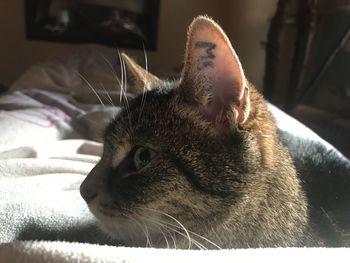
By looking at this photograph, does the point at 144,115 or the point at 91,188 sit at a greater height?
the point at 144,115

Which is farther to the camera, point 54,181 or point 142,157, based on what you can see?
point 54,181

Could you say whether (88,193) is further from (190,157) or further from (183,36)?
(183,36)

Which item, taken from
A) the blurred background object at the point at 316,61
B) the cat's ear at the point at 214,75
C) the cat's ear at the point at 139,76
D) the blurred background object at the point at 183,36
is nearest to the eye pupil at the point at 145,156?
the cat's ear at the point at 214,75

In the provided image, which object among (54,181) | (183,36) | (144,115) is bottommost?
(183,36)

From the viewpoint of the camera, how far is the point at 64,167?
3.56ft

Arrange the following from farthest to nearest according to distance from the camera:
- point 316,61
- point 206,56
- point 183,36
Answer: point 183,36, point 316,61, point 206,56

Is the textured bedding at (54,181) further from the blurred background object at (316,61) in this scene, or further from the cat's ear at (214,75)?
the blurred background object at (316,61)

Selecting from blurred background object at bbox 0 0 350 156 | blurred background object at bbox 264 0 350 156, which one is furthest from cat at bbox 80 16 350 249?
blurred background object at bbox 0 0 350 156

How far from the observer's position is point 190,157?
68 centimetres

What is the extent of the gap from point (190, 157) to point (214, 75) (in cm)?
12

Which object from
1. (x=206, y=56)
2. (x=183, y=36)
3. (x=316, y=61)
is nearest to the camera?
(x=206, y=56)

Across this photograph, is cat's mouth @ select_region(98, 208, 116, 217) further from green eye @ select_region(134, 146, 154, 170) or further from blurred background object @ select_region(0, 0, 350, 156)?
blurred background object @ select_region(0, 0, 350, 156)

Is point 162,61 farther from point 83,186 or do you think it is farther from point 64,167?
point 83,186

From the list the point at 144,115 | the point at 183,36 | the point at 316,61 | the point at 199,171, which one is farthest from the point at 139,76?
the point at 183,36
